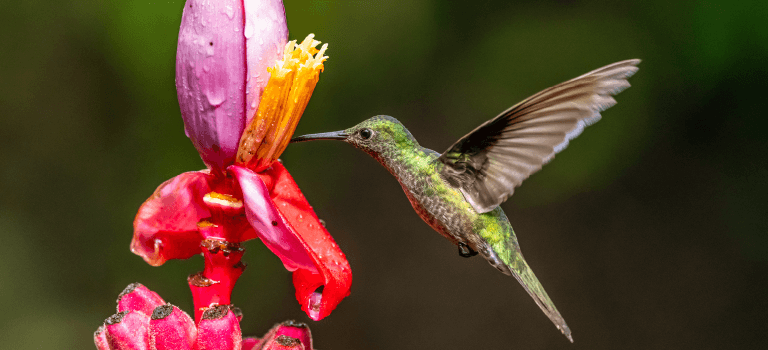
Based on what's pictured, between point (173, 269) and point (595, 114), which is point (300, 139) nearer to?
point (595, 114)

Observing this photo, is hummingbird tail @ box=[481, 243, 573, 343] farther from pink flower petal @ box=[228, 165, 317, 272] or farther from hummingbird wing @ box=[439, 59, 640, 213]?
pink flower petal @ box=[228, 165, 317, 272]

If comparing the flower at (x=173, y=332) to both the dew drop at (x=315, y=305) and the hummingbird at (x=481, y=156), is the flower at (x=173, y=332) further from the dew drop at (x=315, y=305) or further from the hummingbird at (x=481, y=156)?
the hummingbird at (x=481, y=156)

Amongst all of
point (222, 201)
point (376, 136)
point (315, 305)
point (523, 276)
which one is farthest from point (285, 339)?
point (523, 276)

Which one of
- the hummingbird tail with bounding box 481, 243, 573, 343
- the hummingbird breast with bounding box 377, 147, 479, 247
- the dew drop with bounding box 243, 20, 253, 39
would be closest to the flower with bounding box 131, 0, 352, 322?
the dew drop with bounding box 243, 20, 253, 39

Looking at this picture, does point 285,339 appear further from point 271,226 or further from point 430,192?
point 430,192

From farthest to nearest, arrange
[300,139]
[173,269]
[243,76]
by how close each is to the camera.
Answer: [173,269], [300,139], [243,76]

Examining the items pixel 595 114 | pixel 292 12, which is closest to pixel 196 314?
pixel 595 114

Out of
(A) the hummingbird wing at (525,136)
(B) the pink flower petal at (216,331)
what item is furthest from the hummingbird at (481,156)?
(B) the pink flower petal at (216,331)
